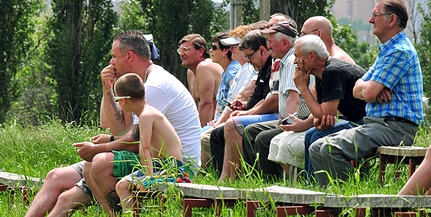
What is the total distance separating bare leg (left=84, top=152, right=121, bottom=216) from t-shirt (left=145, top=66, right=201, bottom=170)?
0.63 meters

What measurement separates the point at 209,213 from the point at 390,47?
1883 mm

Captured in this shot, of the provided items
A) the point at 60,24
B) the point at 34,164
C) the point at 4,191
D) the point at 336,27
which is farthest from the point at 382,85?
the point at 336,27

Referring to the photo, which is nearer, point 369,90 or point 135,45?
point 369,90

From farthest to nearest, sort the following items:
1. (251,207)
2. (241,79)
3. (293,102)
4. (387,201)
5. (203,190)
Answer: (241,79), (293,102), (203,190), (251,207), (387,201)

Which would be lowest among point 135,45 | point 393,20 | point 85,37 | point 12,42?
point 12,42

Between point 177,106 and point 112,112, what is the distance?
73 cm

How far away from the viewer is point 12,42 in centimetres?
2317

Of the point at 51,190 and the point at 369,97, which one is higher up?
the point at 369,97

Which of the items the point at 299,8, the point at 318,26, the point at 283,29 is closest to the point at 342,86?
the point at 318,26

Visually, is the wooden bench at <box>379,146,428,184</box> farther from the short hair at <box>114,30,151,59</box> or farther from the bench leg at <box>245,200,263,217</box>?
the short hair at <box>114,30,151,59</box>

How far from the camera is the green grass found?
6980mm

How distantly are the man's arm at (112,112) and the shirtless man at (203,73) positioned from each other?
9.06ft

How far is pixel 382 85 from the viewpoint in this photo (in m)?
7.54

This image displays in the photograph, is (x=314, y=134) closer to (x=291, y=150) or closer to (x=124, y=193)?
(x=291, y=150)
